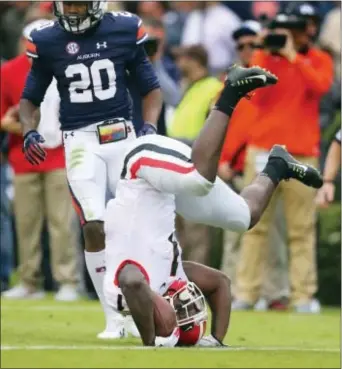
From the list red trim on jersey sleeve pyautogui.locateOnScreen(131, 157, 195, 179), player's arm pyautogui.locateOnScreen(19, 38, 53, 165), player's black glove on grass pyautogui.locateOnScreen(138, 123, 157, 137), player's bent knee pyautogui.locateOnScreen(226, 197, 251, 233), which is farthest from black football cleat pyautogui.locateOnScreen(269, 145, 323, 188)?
player's arm pyautogui.locateOnScreen(19, 38, 53, 165)

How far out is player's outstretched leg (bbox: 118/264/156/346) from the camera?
7.84 metres

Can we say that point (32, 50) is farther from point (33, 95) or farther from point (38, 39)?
point (33, 95)

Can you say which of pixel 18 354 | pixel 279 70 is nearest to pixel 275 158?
pixel 18 354

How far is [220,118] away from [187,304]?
0.99 meters

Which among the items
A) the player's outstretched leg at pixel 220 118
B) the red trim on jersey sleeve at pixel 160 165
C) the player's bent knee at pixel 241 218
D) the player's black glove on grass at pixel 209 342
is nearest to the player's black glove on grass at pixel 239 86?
the player's outstretched leg at pixel 220 118

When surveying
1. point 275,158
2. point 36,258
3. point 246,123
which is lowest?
point 36,258

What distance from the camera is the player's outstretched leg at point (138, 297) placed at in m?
7.84

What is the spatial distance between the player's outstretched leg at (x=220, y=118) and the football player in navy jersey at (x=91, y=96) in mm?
1323

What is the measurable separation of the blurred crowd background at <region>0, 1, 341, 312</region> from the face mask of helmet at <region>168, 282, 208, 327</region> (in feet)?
7.56

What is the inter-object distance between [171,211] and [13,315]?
3.27m

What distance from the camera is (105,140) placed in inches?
371

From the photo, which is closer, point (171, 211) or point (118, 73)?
point (171, 211)

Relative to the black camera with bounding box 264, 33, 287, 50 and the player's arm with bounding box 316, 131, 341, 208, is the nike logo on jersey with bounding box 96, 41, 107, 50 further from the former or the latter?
the black camera with bounding box 264, 33, 287, 50

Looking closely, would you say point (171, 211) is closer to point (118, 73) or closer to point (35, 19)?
point (118, 73)
